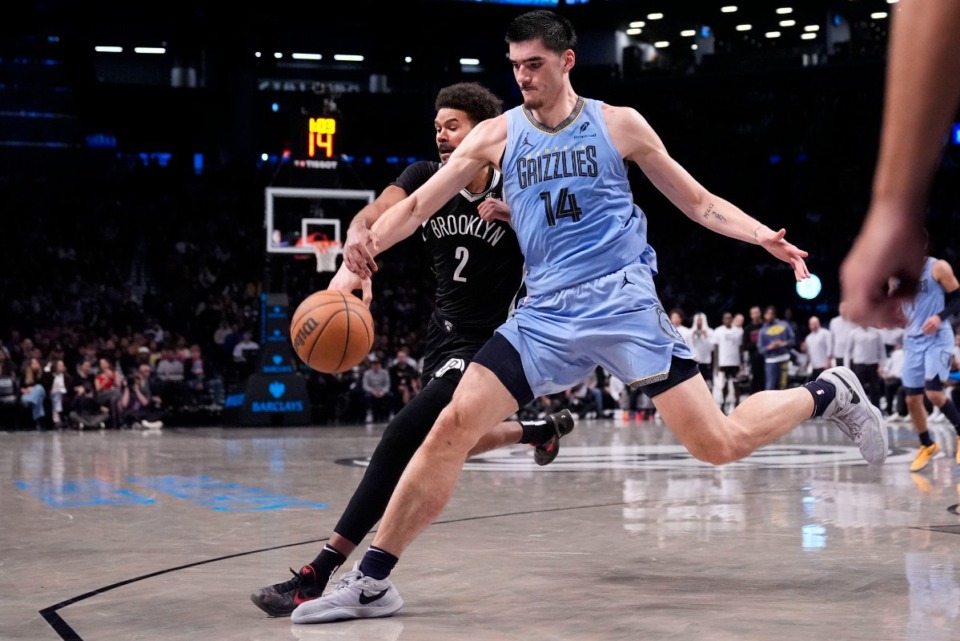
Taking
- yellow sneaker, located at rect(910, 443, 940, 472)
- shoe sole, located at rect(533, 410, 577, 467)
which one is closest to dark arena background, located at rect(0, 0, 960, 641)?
yellow sneaker, located at rect(910, 443, 940, 472)

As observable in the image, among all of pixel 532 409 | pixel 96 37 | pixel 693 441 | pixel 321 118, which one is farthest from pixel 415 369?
pixel 96 37

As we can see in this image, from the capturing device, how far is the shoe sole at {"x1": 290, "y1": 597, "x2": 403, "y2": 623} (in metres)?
4.07

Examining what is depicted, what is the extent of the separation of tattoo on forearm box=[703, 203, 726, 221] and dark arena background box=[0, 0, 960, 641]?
148 cm

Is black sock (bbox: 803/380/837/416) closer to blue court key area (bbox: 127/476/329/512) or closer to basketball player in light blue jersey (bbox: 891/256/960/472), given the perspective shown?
blue court key area (bbox: 127/476/329/512)

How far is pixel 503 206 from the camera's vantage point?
4.73 metres

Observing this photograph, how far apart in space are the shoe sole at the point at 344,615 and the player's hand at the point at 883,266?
323 cm

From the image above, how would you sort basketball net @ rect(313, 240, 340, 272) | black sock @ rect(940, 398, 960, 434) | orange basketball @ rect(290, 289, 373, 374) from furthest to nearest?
basketball net @ rect(313, 240, 340, 272), black sock @ rect(940, 398, 960, 434), orange basketball @ rect(290, 289, 373, 374)

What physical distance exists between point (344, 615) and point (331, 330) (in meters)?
1.14

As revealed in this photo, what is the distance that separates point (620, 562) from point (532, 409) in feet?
43.5

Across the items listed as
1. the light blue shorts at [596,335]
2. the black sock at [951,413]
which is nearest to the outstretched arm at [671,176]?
the light blue shorts at [596,335]

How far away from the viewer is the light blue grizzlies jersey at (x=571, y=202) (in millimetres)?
4345

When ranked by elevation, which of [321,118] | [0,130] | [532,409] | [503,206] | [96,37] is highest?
[96,37]

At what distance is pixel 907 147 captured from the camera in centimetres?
109

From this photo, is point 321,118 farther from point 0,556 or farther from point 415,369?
point 0,556
